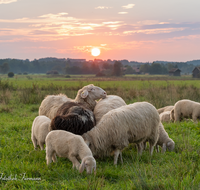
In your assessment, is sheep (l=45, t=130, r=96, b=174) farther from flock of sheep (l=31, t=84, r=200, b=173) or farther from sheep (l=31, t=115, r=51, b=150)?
sheep (l=31, t=115, r=51, b=150)

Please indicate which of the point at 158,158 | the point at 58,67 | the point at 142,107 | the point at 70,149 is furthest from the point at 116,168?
the point at 58,67

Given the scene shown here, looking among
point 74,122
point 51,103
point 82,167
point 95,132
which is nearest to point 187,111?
point 51,103

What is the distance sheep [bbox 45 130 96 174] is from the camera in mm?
4004

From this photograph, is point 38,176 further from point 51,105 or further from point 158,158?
point 51,105

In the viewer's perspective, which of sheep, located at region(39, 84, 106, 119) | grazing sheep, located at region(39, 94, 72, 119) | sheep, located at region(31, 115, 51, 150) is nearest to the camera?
sheep, located at region(31, 115, 51, 150)

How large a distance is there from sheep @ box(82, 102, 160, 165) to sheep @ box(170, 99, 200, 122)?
441cm

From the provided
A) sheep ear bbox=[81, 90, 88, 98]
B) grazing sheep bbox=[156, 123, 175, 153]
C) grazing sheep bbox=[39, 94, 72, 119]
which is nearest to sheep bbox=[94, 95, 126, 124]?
sheep ear bbox=[81, 90, 88, 98]

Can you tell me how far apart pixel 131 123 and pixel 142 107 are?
0.62 m

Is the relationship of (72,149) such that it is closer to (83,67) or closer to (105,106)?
(105,106)

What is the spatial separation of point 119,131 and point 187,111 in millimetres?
5406

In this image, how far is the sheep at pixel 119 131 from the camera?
498 cm

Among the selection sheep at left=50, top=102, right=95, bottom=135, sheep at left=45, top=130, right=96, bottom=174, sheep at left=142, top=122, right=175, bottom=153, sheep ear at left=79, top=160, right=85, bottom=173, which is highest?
sheep at left=50, top=102, right=95, bottom=135

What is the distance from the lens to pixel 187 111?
9445mm

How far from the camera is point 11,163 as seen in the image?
471 cm
